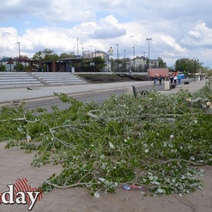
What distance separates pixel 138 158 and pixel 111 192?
799 mm

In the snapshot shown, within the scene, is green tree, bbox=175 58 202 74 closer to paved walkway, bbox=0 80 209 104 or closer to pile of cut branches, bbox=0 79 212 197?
paved walkway, bbox=0 80 209 104

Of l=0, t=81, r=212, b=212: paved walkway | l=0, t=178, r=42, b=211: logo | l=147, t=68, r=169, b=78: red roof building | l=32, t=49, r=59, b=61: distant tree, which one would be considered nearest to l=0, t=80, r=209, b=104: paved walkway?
l=0, t=81, r=212, b=212: paved walkway

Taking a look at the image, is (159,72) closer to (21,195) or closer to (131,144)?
(131,144)

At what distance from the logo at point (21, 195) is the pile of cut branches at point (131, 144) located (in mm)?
192

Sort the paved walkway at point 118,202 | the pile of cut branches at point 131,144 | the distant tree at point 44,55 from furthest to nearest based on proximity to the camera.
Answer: the distant tree at point 44,55, the pile of cut branches at point 131,144, the paved walkway at point 118,202

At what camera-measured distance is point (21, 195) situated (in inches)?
135

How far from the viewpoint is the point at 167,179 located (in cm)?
352

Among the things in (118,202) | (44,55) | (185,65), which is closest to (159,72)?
(44,55)

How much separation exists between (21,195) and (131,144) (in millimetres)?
1721

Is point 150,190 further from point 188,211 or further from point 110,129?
point 110,129

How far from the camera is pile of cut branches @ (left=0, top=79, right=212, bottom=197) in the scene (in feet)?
11.8

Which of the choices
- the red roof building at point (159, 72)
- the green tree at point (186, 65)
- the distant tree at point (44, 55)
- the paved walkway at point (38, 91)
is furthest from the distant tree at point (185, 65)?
the paved walkway at point (38, 91)

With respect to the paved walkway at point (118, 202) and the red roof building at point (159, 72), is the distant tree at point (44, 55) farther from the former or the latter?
the paved walkway at point (118, 202)

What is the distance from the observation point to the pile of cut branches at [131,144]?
3.60 metres
